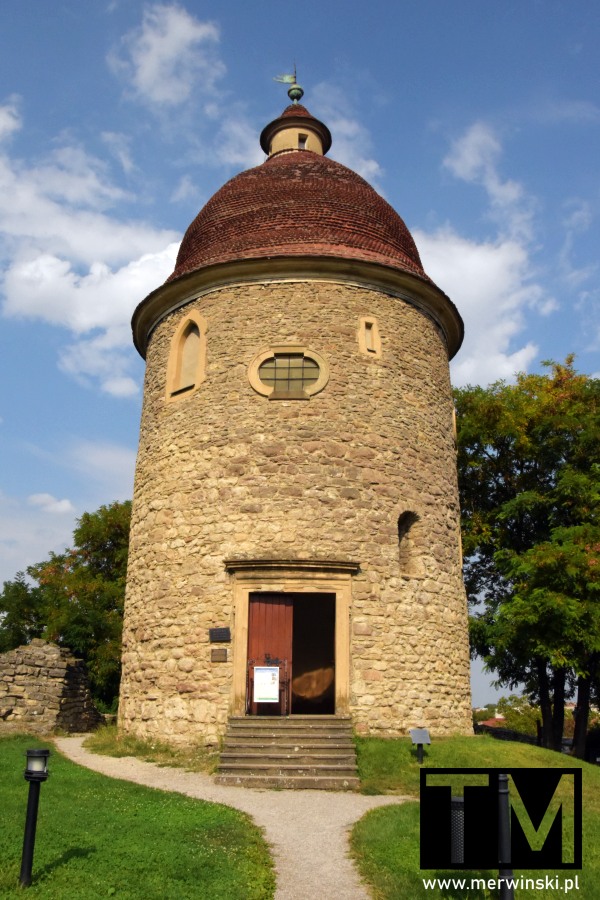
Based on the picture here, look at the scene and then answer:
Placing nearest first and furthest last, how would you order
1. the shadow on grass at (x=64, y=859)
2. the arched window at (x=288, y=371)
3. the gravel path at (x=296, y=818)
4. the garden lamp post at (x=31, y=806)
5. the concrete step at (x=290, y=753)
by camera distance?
the garden lamp post at (x=31, y=806), the shadow on grass at (x=64, y=859), the gravel path at (x=296, y=818), the concrete step at (x=290, y=753), the arched window at (x=288, y=371)

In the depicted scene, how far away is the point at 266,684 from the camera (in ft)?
37.7

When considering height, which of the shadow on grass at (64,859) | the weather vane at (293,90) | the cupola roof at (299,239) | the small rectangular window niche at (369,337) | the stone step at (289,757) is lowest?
the shadow on grass at (64,859)

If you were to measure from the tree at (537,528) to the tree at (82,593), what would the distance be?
1090 cm

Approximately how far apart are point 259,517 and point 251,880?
7396 mm

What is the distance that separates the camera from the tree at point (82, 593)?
21.9 m

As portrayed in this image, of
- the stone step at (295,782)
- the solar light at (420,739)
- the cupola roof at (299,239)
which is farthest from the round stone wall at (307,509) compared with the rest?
the stone step at (295,782)

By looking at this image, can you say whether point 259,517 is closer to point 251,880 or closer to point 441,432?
point 441,432

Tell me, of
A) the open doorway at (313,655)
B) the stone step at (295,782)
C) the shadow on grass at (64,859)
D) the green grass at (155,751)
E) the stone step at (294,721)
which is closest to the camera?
the shadow on grass at (64,859)

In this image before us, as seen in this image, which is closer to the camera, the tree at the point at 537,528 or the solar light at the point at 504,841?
the solar light at the point at 504,841

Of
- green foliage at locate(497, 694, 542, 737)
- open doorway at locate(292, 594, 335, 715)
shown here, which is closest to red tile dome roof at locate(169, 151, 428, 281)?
open doorway at locate(292, 594, 335, 715)

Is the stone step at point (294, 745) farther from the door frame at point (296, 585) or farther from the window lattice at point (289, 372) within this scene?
the window lattice at point (289, 372)

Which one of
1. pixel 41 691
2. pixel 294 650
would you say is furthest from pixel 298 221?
pixel 41 691

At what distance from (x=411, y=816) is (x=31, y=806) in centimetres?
388

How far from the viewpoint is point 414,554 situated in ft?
43.4
